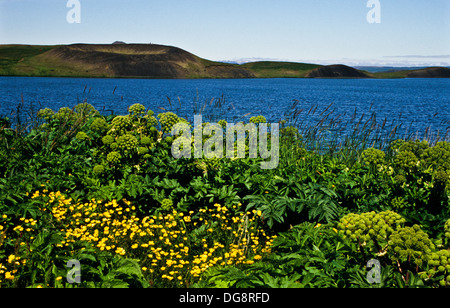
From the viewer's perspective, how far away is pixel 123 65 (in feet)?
420

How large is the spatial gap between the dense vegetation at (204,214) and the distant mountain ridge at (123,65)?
112817mm

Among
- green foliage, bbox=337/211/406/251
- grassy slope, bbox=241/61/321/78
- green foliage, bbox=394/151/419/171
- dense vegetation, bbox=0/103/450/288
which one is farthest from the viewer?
grassy slope, bbox=241/61/321/78

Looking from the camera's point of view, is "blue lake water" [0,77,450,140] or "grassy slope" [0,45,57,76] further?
"grassy slope" [0,45,57,76]

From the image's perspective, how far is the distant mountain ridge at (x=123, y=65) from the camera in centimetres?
11288

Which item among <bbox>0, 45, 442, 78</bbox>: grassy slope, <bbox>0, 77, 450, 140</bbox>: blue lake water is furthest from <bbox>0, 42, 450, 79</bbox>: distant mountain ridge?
<bbox>0, 77, 450, 140</bbox>: blue lake water

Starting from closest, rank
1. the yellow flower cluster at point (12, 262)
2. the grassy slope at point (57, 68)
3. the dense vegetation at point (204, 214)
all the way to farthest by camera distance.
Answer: the dense vegetation at point (204, 214), the yellow flower cluster at point (12, 262), the grassy slope at point (57, 68)

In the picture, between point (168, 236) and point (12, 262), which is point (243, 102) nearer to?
point (168, 236)

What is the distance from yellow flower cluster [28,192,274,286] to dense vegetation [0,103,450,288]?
0.02 m

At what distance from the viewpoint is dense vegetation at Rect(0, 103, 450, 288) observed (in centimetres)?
276

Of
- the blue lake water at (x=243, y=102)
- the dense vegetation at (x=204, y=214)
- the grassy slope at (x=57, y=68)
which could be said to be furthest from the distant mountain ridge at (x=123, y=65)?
the dense vegetation at (x=204, y=214)

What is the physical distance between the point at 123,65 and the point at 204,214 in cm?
13288

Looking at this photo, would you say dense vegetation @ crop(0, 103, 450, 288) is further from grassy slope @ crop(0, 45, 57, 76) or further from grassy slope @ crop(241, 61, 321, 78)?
A: grassy slope @ crop(241, 61, 321, 78)

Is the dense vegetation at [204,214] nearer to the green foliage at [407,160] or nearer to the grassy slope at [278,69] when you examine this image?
the green foliage at [407,160]

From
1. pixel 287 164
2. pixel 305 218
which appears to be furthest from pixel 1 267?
pixel 287 164
